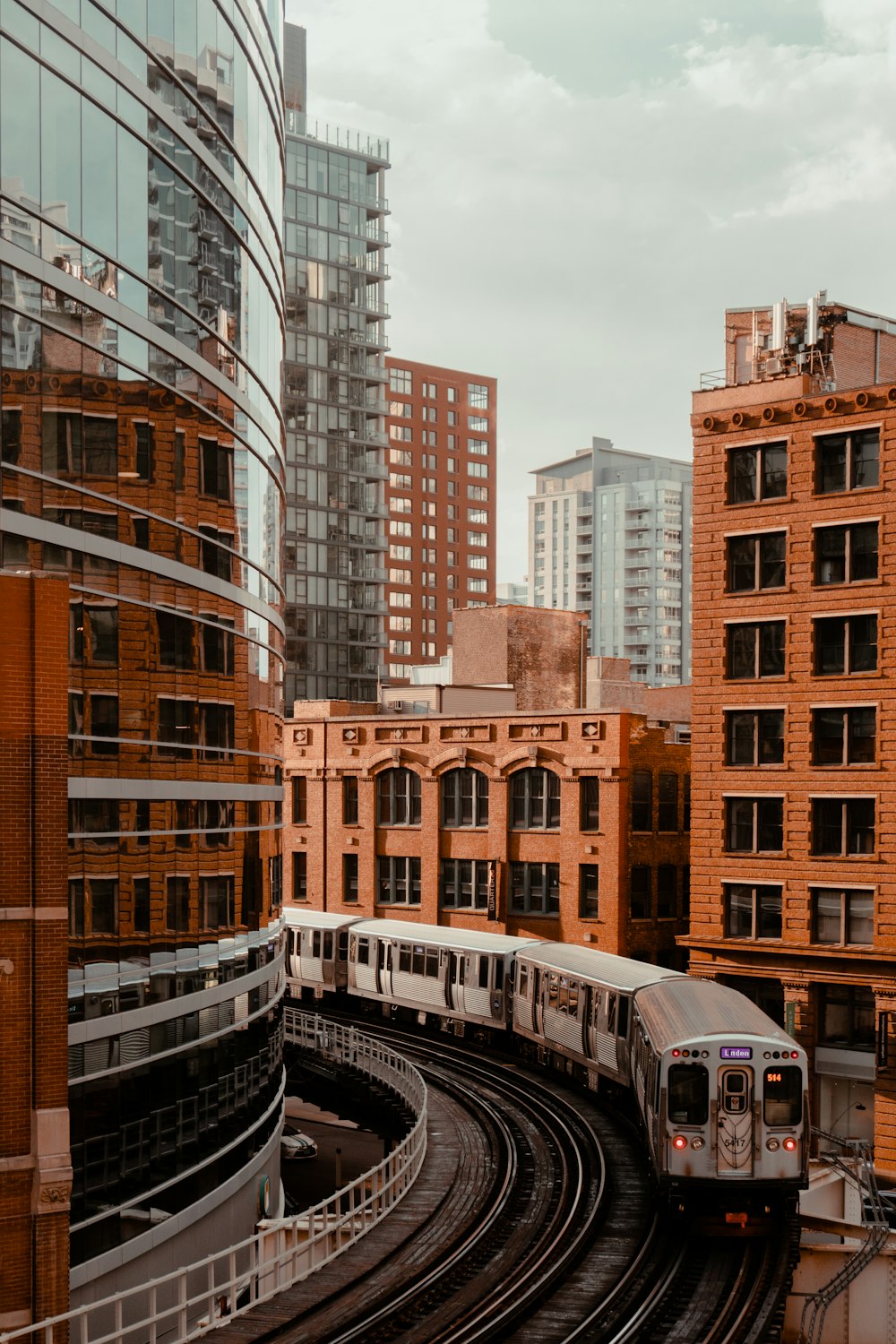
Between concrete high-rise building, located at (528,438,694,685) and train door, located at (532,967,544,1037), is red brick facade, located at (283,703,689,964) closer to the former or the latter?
train door, located at (532,967,544,1037)

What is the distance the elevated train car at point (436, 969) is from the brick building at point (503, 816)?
6294 mm

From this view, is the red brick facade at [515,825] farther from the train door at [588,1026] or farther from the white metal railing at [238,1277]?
the white metal railing at [238,1277]

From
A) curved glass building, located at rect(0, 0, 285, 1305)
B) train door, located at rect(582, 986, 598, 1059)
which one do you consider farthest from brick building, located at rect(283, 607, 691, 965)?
curved glass building, located at rect(0, 0, 285, 1305)

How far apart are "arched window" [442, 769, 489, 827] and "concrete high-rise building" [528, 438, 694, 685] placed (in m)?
113

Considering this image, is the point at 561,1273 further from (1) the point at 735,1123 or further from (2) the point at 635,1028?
(2) the point at 635,1028

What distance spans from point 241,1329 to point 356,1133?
3088 cm

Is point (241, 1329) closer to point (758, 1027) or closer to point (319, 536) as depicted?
point (758, 1027)

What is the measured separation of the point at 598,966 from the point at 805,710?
10.8m

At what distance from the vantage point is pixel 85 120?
70.3 ft

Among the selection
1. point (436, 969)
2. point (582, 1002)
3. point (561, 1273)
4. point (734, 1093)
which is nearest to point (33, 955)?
point (561, 1273)

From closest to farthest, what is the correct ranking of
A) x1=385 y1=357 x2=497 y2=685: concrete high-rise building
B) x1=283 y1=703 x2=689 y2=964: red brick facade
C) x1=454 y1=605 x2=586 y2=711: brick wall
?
1. x1=283 y1=703 x2=689 y2=964: red brick facade
2. x1=454 y1=605 x2=586 y2=711: brick wall
3. x1=385 y1=357 x2=497 y2=685: concrete high-rise building

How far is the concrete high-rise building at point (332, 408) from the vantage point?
395ft

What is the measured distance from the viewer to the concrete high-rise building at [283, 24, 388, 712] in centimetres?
12038

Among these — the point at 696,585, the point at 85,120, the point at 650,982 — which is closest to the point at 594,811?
the point at 696,585
